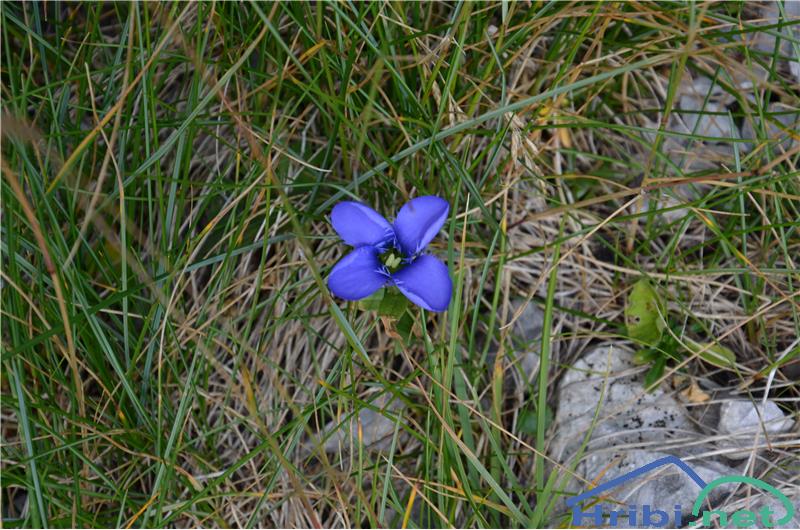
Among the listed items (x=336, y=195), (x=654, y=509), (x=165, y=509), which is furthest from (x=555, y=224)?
(x=165, y=509)

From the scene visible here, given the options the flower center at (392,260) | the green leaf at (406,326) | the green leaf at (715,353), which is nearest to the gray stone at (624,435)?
the green leaf at (715,353)

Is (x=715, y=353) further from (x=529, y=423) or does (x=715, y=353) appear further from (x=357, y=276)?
(x=357, y=276)

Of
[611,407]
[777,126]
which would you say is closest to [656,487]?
[611,407]

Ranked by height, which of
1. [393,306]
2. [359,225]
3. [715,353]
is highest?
[359,225]

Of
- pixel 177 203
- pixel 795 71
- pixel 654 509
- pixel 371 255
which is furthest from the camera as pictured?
pixel 795 71

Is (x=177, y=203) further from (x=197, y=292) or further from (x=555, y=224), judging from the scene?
(x=555, y=224)

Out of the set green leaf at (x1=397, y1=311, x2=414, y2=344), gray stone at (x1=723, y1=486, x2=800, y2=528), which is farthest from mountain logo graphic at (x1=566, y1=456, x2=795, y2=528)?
green leaf at (x1=397, y1=311, x2=414, y2=344)
